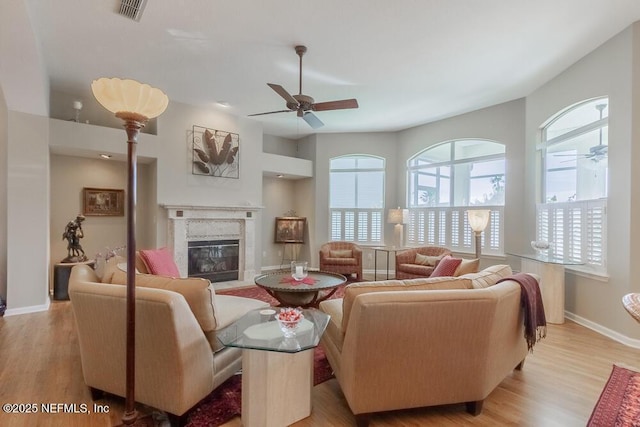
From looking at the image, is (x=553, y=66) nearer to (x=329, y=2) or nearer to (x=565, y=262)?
(x=565, y=262)

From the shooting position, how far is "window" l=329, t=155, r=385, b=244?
758 cm

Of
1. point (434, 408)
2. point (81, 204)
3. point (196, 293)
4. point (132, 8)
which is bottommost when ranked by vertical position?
point (434, 408)

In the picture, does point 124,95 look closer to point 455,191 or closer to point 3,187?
point 3,187

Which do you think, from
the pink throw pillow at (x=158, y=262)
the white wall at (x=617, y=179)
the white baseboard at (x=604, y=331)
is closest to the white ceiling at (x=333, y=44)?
the white wall at (x=617, y=179)

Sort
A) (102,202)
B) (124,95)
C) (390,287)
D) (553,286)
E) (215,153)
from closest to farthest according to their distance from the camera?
(124,95)
(390,287)
(553,286)
(102,202)
(215,153)

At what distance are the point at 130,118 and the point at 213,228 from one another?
459cm

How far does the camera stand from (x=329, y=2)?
3.03 m

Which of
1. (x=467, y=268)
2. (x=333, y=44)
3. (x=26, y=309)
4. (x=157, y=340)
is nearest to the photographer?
(x=157, y=340)

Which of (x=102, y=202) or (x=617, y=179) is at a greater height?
(x=617, y=179)

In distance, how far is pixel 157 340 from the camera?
185cm

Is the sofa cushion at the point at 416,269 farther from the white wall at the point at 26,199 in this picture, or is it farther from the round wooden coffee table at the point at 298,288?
the white wall at the point at 26,199

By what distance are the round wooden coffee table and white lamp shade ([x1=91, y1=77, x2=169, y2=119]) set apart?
243 centimetres

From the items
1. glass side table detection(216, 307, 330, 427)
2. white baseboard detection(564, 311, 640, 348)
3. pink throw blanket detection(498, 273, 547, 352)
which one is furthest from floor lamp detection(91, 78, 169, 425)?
white baseboard detection(564, 311, 640, 348)

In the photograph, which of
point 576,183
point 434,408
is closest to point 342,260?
point 576,183
